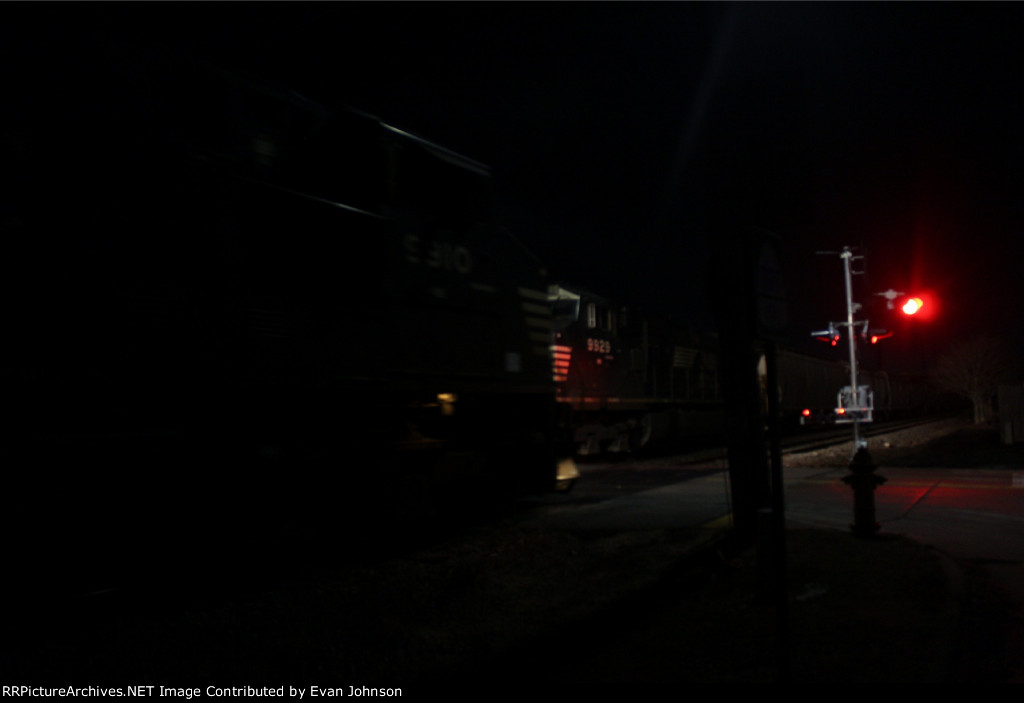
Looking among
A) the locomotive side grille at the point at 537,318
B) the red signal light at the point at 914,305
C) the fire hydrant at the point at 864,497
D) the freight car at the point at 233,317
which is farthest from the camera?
the red signal light at the point at 914,305

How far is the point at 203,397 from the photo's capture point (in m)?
5.32

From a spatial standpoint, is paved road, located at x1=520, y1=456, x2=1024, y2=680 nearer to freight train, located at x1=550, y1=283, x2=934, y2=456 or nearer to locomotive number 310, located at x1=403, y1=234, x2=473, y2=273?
freight train, located at x1=550, y1=283, x2=934, y2=456

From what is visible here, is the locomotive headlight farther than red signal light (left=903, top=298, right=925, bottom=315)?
No

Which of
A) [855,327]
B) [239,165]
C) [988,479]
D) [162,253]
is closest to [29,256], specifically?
[162,253]

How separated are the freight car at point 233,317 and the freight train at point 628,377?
3.02 m

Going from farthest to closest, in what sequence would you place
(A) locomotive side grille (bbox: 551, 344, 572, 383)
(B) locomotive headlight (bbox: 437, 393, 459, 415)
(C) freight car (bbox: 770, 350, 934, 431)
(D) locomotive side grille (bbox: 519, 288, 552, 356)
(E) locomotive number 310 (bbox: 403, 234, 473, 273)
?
(C) freight car (bbox: 770, 350, 934, 431) → (A) locomotive side grille (bbox: 551, 344, 572, 383) → (D) locomotive side grille (bbox: 519, 288, 552, 356) → (B) locomotive headlight (bbox: 437, 393, 459, 415) → (E) locomotive number 310 (bbox: 403, 234, 473, 273)

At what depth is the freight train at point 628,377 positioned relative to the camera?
597 inches

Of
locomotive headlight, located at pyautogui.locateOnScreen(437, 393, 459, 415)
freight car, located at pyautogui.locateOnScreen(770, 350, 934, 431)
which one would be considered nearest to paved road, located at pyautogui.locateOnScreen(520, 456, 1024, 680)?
locomotive headlight, located at pyautogui.locateOnScreen(437, 393, 459, 415)

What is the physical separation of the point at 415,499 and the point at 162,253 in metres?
3.00

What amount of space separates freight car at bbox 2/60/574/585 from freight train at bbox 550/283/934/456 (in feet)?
9.90

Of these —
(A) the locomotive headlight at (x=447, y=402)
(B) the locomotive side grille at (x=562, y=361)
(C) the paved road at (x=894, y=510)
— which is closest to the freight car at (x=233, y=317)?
(A) the locomotive headlight at (x=447, y=402)

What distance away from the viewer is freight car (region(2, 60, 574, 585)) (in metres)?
4.45

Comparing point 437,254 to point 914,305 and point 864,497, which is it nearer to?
point 864,497

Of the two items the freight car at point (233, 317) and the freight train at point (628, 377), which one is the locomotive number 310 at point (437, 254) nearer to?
the freight car at point (233, 317)
